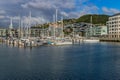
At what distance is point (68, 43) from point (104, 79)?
84.3 metres

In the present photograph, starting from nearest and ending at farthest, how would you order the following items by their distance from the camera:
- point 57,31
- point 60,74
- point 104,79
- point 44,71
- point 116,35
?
point 104,79 → point 60,74 → point 44,71 → point 57,31 → point 116,35

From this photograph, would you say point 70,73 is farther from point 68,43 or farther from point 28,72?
point 68,43

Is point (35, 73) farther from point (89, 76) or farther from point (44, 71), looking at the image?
point (89, 76)

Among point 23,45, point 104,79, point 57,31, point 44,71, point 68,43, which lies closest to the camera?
point 104,79

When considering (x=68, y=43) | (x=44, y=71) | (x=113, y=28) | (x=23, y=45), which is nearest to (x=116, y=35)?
(x=113, y=28)

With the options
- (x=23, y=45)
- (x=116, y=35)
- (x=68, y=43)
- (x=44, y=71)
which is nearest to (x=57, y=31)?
(x=68, y=43)

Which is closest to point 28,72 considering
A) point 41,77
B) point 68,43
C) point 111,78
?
point 41,77

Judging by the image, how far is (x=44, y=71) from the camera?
40.2 meters

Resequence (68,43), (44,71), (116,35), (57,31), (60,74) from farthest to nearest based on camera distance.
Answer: (116,35) < (57,31) < (68,43) < (44,71) < (60,74)

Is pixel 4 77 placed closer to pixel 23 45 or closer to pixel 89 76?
pixel 89 76

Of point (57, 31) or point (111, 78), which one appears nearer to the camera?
point (111, 78)

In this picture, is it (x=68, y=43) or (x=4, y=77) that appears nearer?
(x=4, y=77)

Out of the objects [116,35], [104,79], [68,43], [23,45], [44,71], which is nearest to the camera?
[104,79]

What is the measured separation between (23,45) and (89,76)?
2474 inches
